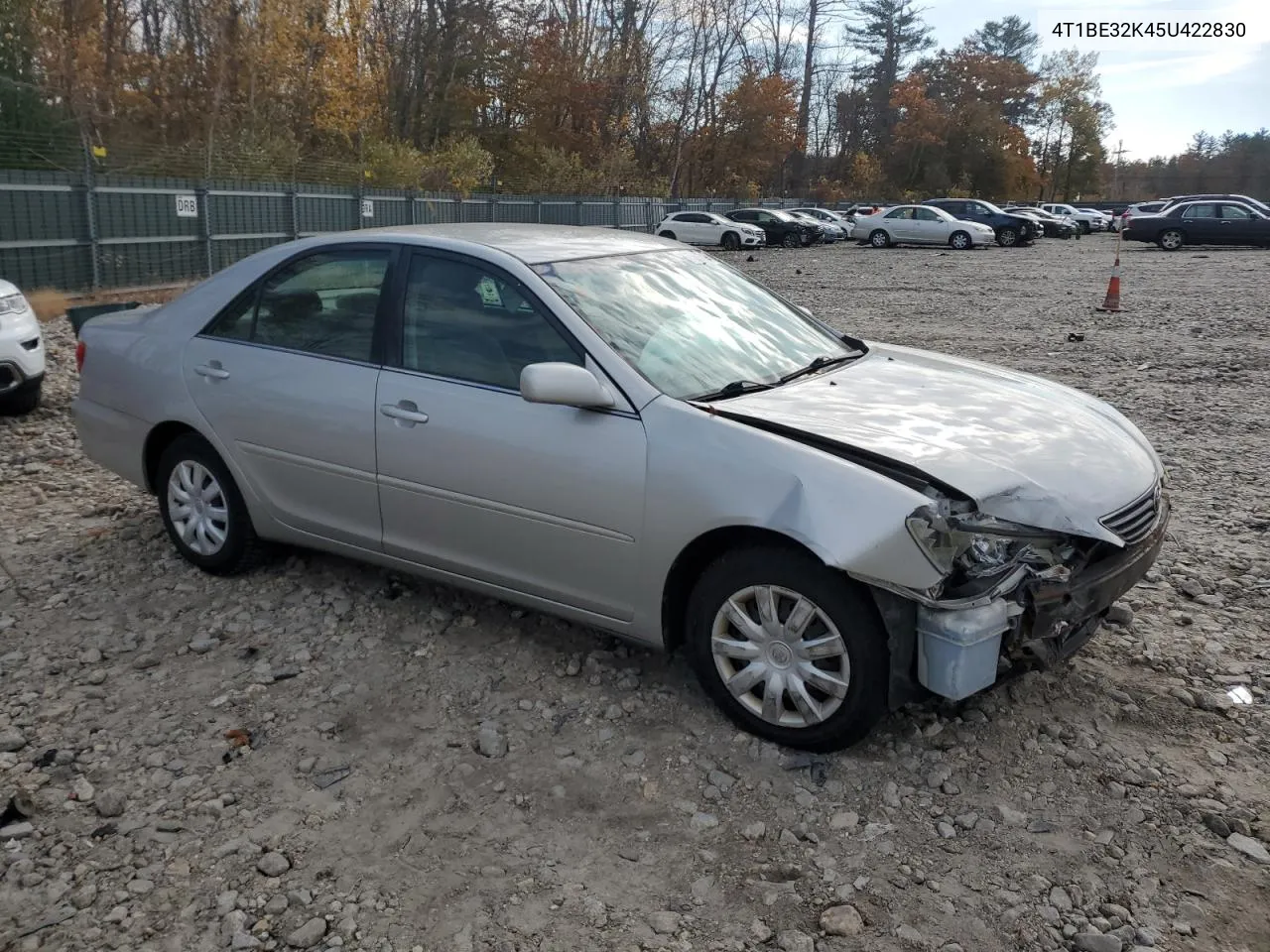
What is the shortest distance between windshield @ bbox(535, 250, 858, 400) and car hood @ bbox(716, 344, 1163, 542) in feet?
0.62

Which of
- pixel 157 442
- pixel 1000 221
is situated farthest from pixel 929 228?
pixel 157 442

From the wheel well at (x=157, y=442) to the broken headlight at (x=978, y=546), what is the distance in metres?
3.36

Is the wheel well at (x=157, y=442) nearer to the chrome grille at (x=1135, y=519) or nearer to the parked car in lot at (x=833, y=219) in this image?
the chrome grille at (x=1135, y=519)

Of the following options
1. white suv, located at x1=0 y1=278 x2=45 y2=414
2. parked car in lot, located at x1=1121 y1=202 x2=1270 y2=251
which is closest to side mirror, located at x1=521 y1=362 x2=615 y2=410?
white suv, located at x1=0 y1=278 x2=45 y2=414

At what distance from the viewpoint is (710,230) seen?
116ft

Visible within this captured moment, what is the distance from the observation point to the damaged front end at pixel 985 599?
3.16 m

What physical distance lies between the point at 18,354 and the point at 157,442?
366cm

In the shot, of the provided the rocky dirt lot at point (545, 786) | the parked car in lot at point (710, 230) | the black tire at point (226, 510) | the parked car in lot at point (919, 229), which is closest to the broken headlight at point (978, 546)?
the rocky dirt lot at point (545, 786)

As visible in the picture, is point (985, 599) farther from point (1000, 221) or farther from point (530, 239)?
point (1000, 221)

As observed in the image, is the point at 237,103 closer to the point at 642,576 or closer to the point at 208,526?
the point at 208,526

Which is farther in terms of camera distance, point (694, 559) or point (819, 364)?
point (819, 364)

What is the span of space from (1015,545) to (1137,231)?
113 feet

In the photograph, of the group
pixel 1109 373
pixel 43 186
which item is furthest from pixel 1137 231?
pixel 43 186

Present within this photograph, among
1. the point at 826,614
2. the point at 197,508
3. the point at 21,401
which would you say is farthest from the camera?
the point at 21,401
